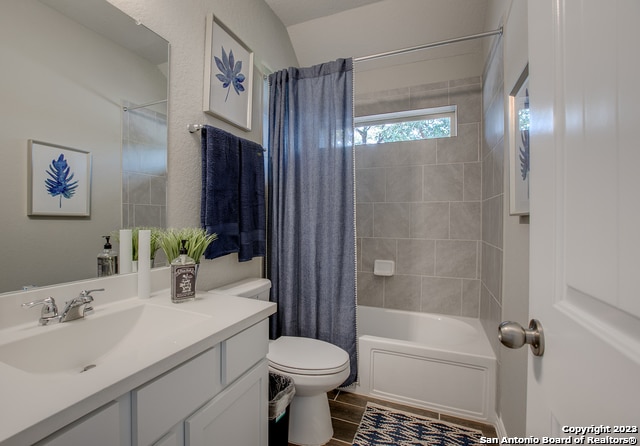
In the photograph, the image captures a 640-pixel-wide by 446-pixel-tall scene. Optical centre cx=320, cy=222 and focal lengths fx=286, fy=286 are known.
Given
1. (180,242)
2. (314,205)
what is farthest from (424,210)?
(180,242)

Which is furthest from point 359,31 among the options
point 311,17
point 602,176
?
point 602,176

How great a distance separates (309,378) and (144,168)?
4.11 ft

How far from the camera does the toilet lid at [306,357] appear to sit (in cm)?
145

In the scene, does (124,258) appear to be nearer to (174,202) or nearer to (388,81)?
(174,202)

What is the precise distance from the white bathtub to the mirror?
1.56 metres

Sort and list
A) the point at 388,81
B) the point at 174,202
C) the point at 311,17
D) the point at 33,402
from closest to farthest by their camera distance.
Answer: the point at 33,402
the point at 174,202
the point at 311,17
the point at 388,81

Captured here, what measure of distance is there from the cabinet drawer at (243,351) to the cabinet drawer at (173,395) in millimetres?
30

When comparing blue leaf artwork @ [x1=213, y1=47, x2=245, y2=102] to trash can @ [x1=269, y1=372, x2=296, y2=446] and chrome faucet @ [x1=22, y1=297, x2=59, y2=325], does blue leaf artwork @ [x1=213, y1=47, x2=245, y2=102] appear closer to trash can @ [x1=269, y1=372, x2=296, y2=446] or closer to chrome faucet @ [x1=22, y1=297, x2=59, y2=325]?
chrome faucet @ [x1=22, y1=297, x2=59, y2=325]

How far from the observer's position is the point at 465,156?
2357mm

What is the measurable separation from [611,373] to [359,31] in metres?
2.59

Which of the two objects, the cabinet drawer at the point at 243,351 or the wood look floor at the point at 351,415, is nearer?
the cabinet drawer at the point at 243,351

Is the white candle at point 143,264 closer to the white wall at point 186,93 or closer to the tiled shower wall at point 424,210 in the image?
the white wall at point 186,93

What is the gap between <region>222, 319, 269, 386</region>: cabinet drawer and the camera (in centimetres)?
89

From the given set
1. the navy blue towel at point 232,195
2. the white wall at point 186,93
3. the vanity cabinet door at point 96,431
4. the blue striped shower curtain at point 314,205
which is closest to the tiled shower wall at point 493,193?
the blue striped shower curtain at point 314,205
